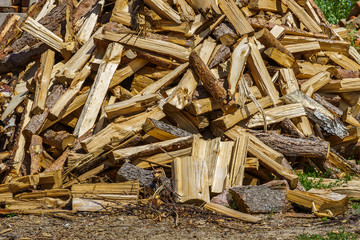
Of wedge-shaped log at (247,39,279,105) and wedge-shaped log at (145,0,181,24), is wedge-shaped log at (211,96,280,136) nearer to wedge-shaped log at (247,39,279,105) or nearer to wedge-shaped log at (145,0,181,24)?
wedge-shaped log at (247,39,279,105)

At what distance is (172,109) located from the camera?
613 centimetres

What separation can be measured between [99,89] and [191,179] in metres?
2.17

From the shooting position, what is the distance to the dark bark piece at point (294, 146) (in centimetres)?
631

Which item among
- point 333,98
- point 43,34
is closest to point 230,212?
point 333,98

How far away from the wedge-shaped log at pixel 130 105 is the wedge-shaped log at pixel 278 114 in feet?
4.55

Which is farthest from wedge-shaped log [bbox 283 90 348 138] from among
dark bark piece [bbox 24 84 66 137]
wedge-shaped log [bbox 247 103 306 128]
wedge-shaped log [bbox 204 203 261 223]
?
dark bark piece [bbox 24 84 66 137]

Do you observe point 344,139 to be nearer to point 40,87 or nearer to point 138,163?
point 138,163

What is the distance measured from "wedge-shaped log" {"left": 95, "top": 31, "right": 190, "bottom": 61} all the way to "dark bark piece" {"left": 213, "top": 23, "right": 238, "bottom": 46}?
63 centimetres

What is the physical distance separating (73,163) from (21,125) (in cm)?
119

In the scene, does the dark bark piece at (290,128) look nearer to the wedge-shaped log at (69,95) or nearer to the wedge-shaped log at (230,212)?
the wedge-shaped log at (230,212)

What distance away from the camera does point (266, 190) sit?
203 inches

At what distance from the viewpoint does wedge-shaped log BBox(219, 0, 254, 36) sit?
22.9 ft

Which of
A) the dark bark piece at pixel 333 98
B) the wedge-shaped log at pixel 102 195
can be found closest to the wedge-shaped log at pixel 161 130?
the wedge-shaped log at pixel 102 195

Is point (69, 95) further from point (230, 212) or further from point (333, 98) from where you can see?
point (333, 98)
